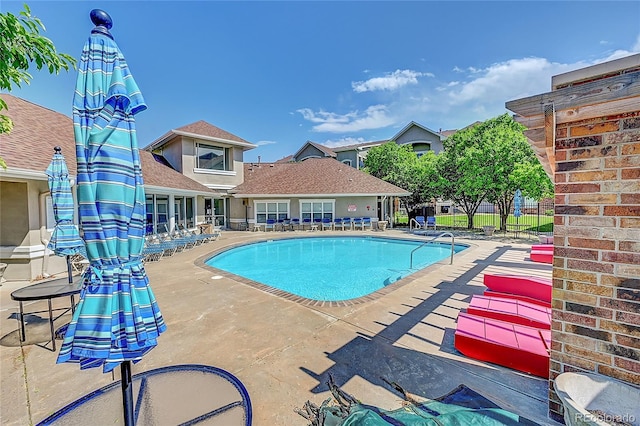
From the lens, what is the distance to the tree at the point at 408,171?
70.3 feet

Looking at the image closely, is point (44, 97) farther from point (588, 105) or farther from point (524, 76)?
point (524, 76)

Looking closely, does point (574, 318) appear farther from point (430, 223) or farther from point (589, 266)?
point (430, 223)

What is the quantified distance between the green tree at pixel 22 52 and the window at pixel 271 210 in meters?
18.0

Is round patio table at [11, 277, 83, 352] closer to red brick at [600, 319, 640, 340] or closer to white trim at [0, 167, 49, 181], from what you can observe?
white trim at [0, 167, 49, 181]

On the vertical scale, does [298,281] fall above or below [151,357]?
below

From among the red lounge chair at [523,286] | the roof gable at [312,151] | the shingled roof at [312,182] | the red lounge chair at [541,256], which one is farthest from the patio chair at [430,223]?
the roof gable at [312,151]

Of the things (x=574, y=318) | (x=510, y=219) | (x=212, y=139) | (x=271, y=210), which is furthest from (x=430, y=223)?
(x=574, y=318)

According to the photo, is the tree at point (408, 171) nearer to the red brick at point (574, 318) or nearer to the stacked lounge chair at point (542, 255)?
the stacked lounge chair at point (542, 255)

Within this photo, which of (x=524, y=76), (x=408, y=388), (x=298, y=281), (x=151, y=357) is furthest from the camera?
(x=524, y=76)

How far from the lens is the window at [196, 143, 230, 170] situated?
64.8 feet

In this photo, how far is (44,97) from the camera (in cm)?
1123

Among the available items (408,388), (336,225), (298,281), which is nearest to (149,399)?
(408,388)

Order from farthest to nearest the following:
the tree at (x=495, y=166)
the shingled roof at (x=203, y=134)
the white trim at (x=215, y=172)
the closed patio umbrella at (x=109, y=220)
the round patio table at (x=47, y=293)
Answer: the white trim at (x=215, y=172)
the shingled roof at (x=203, y=134)
the tree at (x=495, y=166)
the round patio table at (x=47, y=293)
the closed patio umbrella at (x=109, y=220)

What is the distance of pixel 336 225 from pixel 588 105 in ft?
62.6
